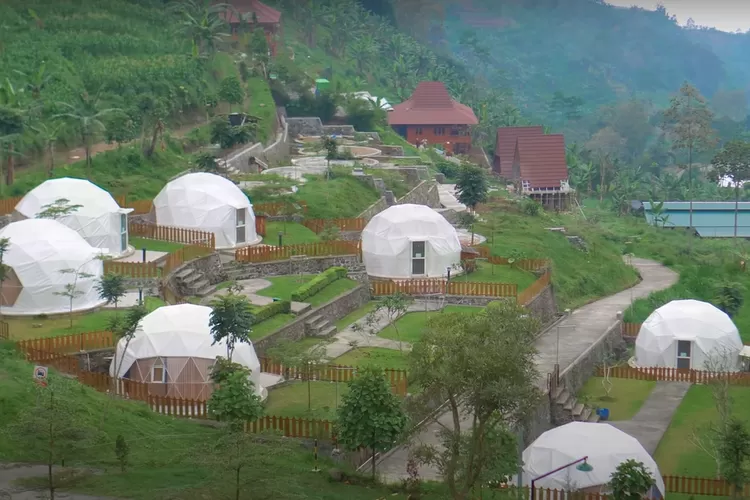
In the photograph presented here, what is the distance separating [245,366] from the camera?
27406 mm

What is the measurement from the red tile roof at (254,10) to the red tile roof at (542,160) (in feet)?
63.0

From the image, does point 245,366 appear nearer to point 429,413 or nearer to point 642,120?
point 429,413

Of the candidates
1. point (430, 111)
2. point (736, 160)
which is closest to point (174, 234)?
point (736, 160)

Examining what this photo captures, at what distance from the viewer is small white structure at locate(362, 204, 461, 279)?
41031mm

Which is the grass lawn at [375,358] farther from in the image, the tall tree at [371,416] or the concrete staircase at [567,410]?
the tall tree at [371,416]

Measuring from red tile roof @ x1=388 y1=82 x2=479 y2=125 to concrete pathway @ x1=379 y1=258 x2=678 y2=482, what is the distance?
25551 mm

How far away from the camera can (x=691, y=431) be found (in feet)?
101

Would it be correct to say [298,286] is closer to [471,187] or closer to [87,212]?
[87,212]

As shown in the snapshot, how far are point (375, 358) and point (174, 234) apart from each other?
34.9 feet

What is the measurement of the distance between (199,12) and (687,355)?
138ft

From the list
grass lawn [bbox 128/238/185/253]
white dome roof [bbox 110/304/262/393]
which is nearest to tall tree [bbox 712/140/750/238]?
grass lawn [bbox 128/238/185/253]

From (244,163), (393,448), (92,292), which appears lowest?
(393,448)

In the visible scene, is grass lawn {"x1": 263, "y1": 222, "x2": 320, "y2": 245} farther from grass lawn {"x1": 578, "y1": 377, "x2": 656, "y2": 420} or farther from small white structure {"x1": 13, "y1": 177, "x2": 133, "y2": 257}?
grass lawn {"x1": 578, "y1": 377, "x2": 656, "y2": 420}

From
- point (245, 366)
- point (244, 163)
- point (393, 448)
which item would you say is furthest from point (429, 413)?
point (244, 163)
